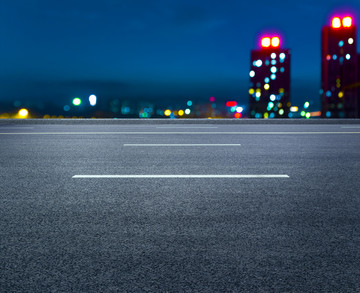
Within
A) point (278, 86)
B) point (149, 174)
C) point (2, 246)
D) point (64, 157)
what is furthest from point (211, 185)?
point (278, 86)

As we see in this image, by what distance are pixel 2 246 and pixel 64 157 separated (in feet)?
19.7

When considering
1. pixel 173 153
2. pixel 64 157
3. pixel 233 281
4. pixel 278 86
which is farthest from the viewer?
pixel 278 86

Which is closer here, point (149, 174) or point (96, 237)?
point (96, 237)

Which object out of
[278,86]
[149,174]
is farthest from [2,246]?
[278,86]

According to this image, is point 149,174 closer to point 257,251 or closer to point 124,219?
point 124,219

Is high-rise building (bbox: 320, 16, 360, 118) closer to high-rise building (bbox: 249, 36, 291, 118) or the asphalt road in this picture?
high-rise building (bbox: 249, 36, 291, 118)

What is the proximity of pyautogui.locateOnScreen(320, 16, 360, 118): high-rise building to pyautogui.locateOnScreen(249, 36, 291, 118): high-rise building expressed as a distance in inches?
1106

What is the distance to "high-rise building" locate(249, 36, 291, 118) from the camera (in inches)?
6476

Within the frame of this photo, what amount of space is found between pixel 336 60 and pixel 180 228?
14182cm

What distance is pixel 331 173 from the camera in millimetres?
7445

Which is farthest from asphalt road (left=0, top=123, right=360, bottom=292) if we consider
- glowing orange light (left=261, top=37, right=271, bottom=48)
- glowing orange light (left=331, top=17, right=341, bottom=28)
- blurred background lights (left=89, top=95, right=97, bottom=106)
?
glowing orange light (left=261, top=37, right=271, bottom=48)

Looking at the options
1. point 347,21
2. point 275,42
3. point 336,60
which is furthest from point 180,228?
point 275,42

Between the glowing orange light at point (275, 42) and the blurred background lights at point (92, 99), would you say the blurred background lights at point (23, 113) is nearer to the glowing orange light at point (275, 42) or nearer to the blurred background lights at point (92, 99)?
the blurred background lights at point (92, 99)

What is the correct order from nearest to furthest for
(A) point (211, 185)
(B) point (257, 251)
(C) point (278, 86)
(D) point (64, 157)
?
(B) point (257, 251)
(A) point (211, 185)
(D) point (64, 157)
(C) point (278, 86)
